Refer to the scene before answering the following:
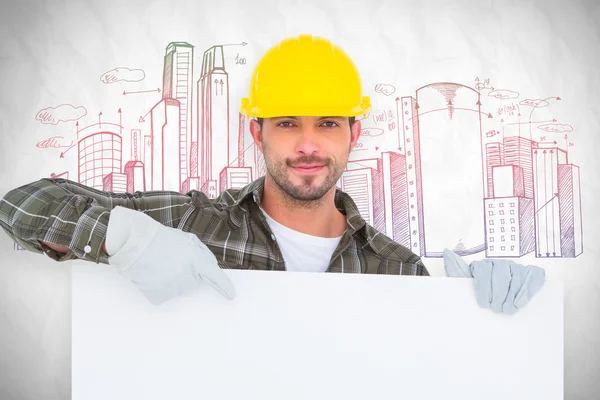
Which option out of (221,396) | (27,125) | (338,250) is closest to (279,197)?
(338,250)

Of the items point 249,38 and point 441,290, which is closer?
point 441,290

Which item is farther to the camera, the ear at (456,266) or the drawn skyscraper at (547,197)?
the drawn skyscraper at (547,197)

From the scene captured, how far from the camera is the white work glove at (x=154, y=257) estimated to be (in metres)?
1.33

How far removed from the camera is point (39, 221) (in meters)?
1.48

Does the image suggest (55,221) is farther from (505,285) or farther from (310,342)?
(505,285)

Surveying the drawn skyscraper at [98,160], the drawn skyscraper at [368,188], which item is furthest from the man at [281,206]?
the drawn skyscraper at [98,160]

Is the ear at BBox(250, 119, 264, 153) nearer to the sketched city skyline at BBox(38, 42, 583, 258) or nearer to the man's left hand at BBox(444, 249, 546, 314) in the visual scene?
the sketched city skyline at BBox(38, 42, 583, 258)

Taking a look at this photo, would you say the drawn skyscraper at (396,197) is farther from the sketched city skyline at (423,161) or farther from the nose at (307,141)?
the nose at (307,141)

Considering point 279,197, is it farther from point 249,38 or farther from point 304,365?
point 249,38

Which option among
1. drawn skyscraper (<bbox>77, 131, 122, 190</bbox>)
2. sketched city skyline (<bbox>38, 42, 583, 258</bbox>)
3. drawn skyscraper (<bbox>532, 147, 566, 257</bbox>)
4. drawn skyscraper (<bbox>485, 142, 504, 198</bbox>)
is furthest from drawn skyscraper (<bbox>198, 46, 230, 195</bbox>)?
drawn skyscraper (<bbox>532, 147, 566, 257</bbox>)

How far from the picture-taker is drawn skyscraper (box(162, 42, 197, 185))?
246 cm

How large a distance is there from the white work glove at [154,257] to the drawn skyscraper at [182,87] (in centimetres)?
112

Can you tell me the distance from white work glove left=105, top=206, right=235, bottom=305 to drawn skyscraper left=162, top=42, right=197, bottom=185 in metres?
1.12

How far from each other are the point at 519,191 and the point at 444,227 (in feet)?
1.27
